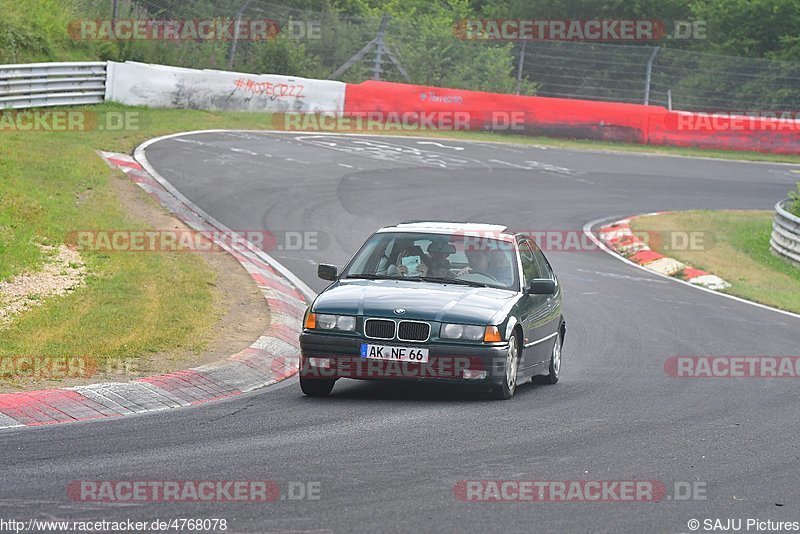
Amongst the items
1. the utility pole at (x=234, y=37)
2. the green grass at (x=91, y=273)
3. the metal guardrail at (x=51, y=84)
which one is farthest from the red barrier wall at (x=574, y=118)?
the green grass at (x=91, y=273)

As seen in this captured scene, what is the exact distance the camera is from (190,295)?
13273 mm

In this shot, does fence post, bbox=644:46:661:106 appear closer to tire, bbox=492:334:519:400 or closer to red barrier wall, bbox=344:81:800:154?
red barrier wall, bbox=344:81:800:154

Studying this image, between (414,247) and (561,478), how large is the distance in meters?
3.96

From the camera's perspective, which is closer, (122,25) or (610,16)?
(122,25)

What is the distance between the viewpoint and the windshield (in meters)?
10.2

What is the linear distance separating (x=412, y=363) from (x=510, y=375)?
0.91 metres

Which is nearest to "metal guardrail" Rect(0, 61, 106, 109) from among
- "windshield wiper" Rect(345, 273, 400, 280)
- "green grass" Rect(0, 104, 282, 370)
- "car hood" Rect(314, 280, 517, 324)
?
"green grass" Rect(0, 104, 282, 370)

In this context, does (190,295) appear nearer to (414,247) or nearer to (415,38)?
(414,247)

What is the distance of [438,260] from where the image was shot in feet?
33.7

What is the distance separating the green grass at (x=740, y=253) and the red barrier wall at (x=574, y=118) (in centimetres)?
821

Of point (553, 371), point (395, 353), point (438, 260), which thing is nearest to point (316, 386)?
point (395, 353)

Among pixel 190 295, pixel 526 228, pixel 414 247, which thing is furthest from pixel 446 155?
pixel 414 247

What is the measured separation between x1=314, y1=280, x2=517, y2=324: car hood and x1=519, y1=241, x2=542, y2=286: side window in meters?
0.71

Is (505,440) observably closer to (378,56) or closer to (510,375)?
(510,375)
